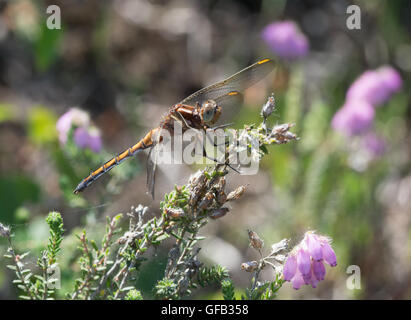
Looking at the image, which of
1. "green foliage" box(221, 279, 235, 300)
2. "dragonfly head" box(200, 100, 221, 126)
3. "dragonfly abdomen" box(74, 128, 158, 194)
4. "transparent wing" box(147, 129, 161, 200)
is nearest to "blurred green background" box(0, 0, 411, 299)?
"dragonfly abdomen" box(74, 128, 158, 194)

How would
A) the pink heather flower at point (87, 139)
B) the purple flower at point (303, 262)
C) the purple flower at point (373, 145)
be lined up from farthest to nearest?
the purple flower at point (373, 145), the pink heather flower at point (87, 139), the purple flower at point (303, 262)

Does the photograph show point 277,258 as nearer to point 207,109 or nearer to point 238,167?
point 238,167

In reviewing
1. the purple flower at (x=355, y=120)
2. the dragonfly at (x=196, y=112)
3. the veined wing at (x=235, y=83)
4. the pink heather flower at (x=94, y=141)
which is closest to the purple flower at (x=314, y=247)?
the dragonfly at (x=196, y=112)

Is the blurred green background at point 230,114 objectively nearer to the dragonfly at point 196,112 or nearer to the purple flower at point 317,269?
the dragonfly at point 196,112

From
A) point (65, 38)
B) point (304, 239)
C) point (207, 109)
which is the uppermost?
point (65, 38)

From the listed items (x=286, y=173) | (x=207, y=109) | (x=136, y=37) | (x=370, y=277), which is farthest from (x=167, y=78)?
(x=207, y=109)

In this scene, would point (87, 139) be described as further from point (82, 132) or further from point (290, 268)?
point (290, 268)

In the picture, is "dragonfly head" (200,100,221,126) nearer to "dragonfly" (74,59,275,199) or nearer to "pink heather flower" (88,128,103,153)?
"dragonfly" (74,59,275,199)
